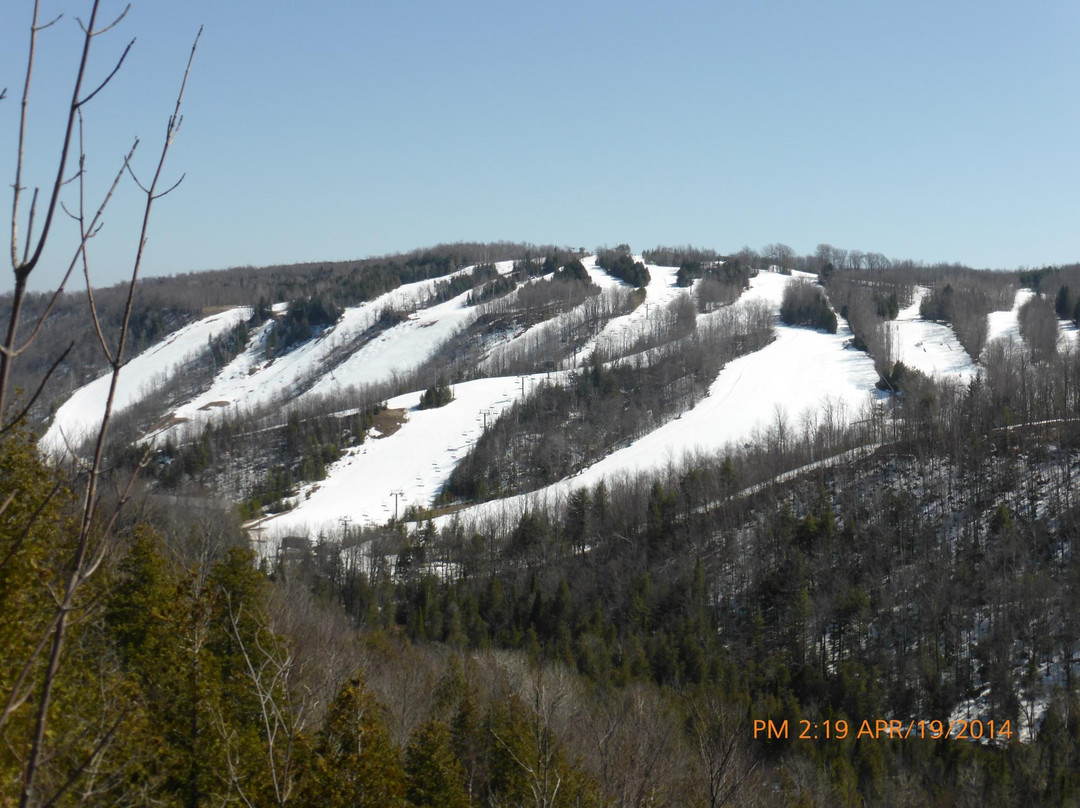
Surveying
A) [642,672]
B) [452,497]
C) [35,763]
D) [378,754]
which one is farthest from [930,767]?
[452,497]

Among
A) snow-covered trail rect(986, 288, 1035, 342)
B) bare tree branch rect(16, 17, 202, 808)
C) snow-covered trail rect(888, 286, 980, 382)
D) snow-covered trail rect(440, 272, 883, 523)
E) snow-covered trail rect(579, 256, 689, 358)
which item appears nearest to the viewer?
bare tree branch rect(16, 17, 202, 808)

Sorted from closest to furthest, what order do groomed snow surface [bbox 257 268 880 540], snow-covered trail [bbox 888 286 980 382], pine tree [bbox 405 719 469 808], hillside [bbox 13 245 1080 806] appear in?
pine tree [bbox 405 719 469 808]
hillside [bbox 13 245 1080 806]
groomed snow surface [bbox 257 268 880 540]
snow-covered trail [bbox 888 286 980 382]

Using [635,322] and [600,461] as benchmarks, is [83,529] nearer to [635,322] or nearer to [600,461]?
[600,461]

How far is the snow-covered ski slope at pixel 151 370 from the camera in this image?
387 feet

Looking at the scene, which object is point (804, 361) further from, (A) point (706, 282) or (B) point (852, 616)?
(B) point (852, 616)

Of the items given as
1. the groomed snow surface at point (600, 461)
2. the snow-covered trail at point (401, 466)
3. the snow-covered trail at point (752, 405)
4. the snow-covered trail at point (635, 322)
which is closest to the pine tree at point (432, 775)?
the snow-covered trail at point (401, 466)

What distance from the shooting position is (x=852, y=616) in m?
46.2

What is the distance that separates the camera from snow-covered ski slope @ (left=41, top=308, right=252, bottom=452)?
4641 inches
